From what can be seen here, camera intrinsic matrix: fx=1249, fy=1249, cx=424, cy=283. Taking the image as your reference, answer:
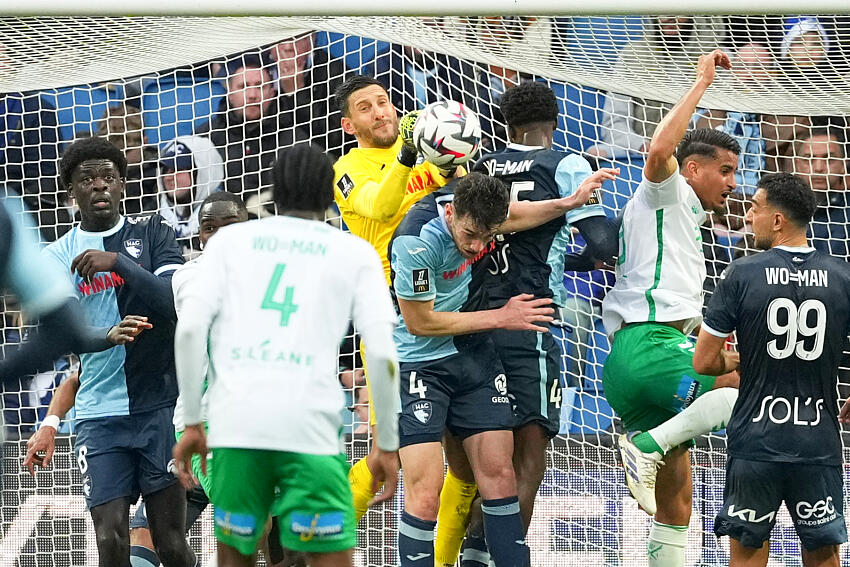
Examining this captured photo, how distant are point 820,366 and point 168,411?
295 centimetres

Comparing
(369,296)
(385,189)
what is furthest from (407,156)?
(369,296)

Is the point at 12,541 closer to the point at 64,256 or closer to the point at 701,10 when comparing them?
the point at 64,256

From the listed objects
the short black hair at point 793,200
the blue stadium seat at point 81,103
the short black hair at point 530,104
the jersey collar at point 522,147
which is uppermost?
the blue stadium seat at point 81,103

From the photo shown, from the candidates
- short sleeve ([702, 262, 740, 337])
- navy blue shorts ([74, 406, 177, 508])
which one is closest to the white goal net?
navy blue shorts ([74, 406, 177, 508])

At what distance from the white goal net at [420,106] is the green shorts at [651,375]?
138 cm

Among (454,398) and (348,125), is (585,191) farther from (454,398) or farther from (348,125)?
(348,125)

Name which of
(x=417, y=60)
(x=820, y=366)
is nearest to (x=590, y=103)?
(x=417, y=60)

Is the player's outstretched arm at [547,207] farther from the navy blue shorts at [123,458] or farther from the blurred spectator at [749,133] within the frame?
the blurred spectator at [749,133]

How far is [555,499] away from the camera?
7.26 m

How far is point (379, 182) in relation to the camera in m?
6.27

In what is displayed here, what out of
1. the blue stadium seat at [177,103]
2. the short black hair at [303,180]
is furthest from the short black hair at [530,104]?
the blue stadium seat at [177,103]

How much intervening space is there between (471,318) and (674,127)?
1.22 metres

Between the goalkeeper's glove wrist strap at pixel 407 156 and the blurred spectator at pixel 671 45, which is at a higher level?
the blurred spectator at pixel 671 45

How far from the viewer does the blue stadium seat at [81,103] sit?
336 inches
